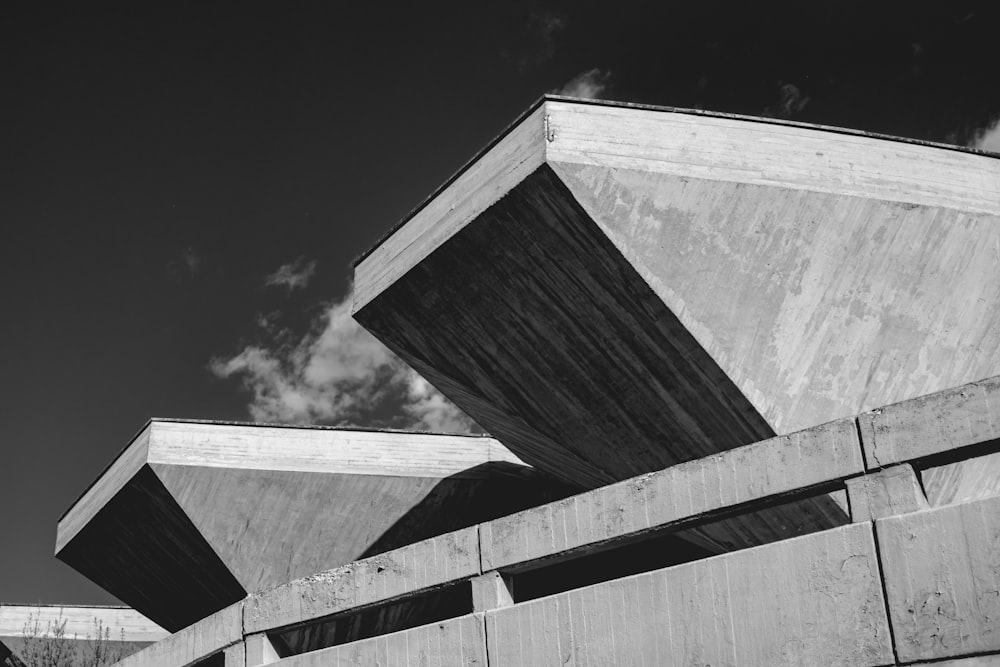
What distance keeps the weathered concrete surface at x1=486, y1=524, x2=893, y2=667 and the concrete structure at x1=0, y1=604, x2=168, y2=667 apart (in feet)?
72.5

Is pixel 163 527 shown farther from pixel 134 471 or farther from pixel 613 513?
pixel 613 513

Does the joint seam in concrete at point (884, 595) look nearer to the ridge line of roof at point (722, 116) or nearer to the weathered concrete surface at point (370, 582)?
the weathered concrete surface at point (370, 582)

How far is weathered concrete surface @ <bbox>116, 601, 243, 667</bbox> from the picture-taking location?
24.4ft

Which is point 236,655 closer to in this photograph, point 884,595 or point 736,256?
point 884,595

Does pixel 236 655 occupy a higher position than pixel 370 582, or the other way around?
pixel 370 582

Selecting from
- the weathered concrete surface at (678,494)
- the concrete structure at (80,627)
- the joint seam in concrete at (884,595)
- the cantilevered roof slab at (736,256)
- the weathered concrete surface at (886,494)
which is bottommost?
the joint seam in concrete at (884,595)

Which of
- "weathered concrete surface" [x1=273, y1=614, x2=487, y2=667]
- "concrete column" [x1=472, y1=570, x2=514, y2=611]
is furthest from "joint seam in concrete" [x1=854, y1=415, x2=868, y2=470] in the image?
"weathered concrete surface" [x1=273, y1=614, x2=487, y2=667]

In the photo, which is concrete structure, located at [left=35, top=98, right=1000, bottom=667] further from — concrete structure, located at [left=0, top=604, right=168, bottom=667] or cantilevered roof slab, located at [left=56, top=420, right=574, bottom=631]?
concrete structure, located at [left=0, top=604, right=168, bottom=667]

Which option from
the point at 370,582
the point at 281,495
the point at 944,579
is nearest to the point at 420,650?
the point at 370,582

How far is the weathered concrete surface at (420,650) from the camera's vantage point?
6145 mm

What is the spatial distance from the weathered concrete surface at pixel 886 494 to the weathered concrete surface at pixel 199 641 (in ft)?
14.6

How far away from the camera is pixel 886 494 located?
493 cm

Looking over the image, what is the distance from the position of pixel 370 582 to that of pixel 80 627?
22.0m

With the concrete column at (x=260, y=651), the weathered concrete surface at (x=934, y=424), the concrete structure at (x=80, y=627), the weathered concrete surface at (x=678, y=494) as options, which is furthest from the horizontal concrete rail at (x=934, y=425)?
the concrete structure at (x=80, y=627)
